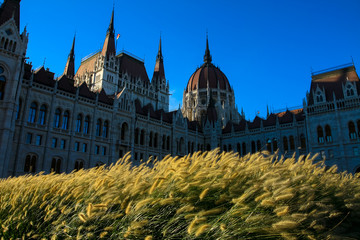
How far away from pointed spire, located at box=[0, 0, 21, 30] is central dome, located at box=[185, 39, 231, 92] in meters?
48.3

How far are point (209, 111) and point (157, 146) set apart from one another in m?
18.1

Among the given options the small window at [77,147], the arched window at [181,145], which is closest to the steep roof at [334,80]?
the arched window at [181,145]

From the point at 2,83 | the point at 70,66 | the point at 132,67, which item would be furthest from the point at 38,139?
the point at 70,66

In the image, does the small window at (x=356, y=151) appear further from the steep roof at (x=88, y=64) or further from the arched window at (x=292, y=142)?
the steep roof at (x=88, y=64)

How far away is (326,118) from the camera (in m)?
38.2

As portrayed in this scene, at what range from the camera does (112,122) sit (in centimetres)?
3544

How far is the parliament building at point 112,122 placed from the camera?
87.0 feet

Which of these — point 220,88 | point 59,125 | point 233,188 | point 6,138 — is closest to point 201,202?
point 233,188

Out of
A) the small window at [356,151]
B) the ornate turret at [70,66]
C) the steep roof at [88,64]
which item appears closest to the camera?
the small window at [356,151]

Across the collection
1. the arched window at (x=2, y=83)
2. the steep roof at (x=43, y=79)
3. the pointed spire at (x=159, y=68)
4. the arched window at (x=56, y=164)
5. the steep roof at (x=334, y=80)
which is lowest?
the arched window at (x=56, y=164)

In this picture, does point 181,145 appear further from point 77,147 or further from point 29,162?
point 29,162

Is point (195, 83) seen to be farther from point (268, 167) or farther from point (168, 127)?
point (268, 167)

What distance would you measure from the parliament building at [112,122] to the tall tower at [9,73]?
8 cm

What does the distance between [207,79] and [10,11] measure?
5093cm
